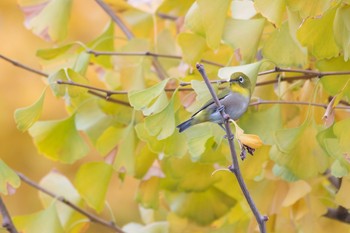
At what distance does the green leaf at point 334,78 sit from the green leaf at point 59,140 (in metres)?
0.34

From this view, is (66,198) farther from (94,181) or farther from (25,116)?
(25,116)

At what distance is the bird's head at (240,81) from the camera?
73 centimetres

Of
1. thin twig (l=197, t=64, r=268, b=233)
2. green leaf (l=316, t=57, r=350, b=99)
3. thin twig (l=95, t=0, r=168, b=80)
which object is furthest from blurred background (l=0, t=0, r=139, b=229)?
thin twig (l=197, t=64, r=268, b=233)

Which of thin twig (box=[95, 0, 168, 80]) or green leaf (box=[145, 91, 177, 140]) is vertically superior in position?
green leaf (box=[145, 91, 177, 140])

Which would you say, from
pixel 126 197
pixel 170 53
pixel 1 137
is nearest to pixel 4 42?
pixel 1 137

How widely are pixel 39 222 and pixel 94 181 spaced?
9cm

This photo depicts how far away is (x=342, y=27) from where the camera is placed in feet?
2.32

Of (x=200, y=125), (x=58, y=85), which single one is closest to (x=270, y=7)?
(x=200, y=125)

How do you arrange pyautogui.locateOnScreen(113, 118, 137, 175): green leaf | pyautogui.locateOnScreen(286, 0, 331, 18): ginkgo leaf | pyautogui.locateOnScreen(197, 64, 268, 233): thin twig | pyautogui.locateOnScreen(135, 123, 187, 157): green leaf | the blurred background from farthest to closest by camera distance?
the blurred background < pyautogui.locateOnScreen(113, 118, 137, 175): green leaf < pyautogui.locateOnScreen(135, 123, 187, 157): green leaf < pyautogui.locateOnScreen(286, 0, 331, 18): ginkgo leaf < pyautogui.locateOnScreen(197, 64, 268, 233): thin twig

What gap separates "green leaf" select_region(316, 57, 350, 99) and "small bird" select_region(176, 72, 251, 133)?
0.09 m

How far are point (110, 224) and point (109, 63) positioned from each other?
23 cm

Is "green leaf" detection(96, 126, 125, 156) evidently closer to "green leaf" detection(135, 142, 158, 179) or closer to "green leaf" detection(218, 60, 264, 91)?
"green leaf" detection(135, 142, 158, 179)

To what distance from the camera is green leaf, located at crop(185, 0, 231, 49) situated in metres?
0.75

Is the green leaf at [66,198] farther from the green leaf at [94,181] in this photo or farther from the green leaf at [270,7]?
the green leaf at [270,7]
